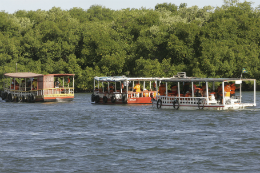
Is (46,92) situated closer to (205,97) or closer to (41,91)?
(41,91)

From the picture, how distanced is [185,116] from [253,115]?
4.94m

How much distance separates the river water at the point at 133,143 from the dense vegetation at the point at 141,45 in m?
40.5

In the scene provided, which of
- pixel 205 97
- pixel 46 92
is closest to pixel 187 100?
pixel 205 97

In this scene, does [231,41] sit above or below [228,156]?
above

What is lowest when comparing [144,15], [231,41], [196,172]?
[196,172]

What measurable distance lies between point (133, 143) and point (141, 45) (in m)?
56.7

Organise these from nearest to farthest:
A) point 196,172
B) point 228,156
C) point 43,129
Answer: point 196,172
point 228,156
point 43,129

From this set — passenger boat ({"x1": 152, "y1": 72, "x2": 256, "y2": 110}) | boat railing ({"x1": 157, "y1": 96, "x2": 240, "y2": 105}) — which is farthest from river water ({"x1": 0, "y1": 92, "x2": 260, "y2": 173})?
boat railing ({"x1": 157, "y1": 96, "x2": 240, "y2": 105})

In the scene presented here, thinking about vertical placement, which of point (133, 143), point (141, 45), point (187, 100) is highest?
point (141, 45)

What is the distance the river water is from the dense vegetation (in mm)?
40487

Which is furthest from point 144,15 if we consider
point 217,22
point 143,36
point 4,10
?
point 4,10

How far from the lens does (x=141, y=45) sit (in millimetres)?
78062

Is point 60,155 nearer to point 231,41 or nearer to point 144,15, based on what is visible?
point 231,41

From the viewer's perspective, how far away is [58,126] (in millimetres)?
29438
